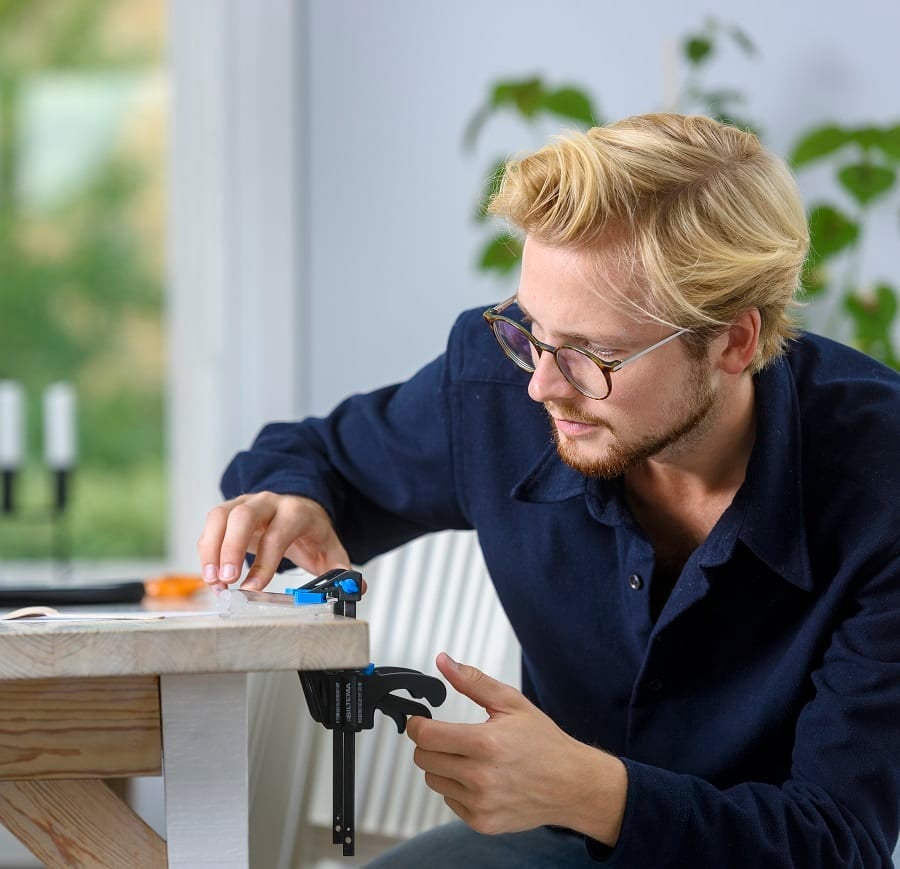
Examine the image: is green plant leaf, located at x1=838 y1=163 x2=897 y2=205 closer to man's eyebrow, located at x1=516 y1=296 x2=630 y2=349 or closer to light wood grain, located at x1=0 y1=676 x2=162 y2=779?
man's eyebrow, located at x1=516 y1=296 x2=630 y2=349

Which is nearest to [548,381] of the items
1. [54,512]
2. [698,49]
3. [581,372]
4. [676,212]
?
[581,372]

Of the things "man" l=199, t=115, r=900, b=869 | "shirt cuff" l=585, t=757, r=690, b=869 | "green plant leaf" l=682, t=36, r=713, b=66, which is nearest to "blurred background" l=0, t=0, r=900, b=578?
"green plant leaf" l=682, t=36, r=713, b=66

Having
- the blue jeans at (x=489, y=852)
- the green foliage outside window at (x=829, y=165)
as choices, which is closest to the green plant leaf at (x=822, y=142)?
Answer: the green foliage outside window at (x=829, y=165)

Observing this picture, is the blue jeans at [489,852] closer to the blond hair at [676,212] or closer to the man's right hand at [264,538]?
the man's right hand at [264,538]

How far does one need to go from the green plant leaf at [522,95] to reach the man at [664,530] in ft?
3.25

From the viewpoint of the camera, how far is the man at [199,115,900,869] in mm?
980

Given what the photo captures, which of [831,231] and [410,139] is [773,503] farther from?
[410,139]

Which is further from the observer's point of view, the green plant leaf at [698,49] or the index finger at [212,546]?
the green plant leaf at [698,49]

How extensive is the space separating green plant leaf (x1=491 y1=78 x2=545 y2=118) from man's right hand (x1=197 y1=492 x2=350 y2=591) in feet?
3.84

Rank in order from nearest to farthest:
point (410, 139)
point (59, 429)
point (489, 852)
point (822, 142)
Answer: point (489, 852) < point (822, 142) < point (59, 429) < point (410, 139)

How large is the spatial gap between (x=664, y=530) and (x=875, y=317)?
3.44ft

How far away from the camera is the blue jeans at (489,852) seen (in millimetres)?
1173

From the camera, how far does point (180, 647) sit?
0.69m

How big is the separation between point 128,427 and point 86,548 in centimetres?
29
